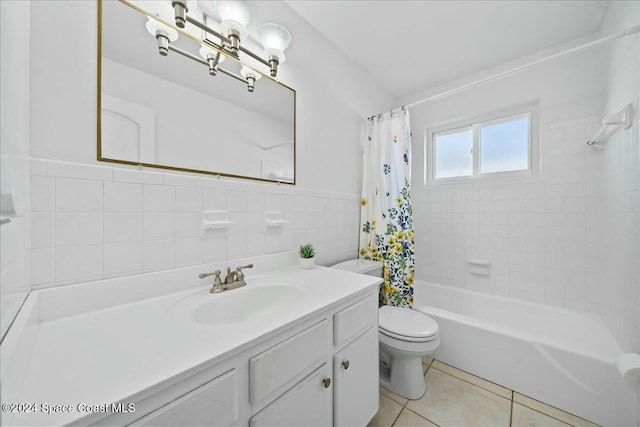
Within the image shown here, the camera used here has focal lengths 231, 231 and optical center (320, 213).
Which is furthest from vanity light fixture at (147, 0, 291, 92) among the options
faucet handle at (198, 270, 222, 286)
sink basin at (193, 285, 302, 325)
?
sink basin at (193, 285, 302, 325)

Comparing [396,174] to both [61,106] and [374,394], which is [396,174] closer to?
[374,394]

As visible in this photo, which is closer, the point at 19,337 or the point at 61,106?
the point at 19,337

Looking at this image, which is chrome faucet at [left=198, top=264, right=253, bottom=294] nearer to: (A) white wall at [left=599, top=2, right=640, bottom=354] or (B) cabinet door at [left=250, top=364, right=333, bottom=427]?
(B) cabinet door at [left=250, top=364, right=333, bottom=427]

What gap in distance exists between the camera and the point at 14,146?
520 mm

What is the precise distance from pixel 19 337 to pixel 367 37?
7.53 ft

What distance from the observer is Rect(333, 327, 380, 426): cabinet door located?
3.08 ft

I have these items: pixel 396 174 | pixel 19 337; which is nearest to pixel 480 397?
pixel 396 174

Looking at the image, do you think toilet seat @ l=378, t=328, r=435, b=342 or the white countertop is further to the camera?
toilet seat @ l=378, t=328, r=435, b=342

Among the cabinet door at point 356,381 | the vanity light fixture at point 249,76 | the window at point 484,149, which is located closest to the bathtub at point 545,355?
the cabinet door at point 356,381

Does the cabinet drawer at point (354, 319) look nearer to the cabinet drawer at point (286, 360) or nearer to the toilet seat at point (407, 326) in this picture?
the cabinet drawer at point (286, 360)

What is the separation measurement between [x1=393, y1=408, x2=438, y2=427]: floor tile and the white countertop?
942 mm

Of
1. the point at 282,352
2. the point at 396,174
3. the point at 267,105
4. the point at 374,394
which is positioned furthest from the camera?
the point at 396,174

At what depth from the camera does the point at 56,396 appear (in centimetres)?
41

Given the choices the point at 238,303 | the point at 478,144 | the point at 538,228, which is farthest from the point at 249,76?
the point at 538,228
